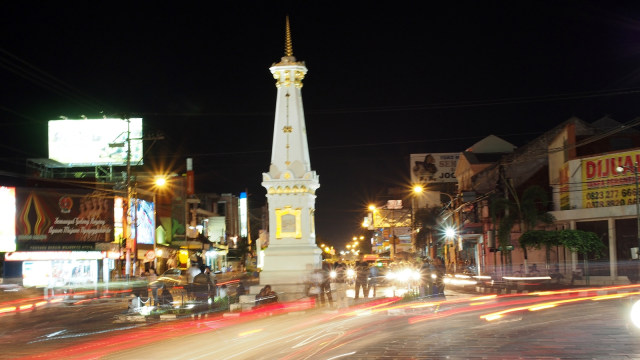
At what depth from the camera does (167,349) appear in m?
13.9

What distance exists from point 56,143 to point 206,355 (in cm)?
5702

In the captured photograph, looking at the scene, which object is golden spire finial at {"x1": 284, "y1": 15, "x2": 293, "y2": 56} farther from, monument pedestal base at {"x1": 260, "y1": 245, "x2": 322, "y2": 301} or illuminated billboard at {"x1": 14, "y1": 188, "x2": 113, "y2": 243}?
illuminated billboard at {"x1": 14, "y1": 188, "x2": 113, "y2": 243}

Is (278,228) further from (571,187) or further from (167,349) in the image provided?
(571,187)

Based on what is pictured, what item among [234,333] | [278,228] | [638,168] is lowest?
[234,333]

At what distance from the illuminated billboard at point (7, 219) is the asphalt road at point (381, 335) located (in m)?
31.9

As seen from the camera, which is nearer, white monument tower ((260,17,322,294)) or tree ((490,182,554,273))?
white monument tower ((260,17,322,294))

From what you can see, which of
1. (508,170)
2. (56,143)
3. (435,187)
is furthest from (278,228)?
(435,187)

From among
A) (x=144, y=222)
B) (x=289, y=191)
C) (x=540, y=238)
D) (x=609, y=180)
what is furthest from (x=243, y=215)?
(x=289, y=191)

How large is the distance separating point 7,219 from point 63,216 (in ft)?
12.8

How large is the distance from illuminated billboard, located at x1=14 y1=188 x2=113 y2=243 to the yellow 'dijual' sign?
34.9 meters

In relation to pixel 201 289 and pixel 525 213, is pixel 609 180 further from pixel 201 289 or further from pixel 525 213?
pixel 201 289

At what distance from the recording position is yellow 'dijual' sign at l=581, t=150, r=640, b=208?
3900 cm

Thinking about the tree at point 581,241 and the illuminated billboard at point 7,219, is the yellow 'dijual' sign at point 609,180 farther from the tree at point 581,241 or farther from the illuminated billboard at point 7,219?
the illuminated billboard at point 7,219

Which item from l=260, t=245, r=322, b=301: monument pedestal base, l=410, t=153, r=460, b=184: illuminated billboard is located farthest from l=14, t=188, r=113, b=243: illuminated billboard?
l=410, t=153, r=460, b=184: illuminated billboard
